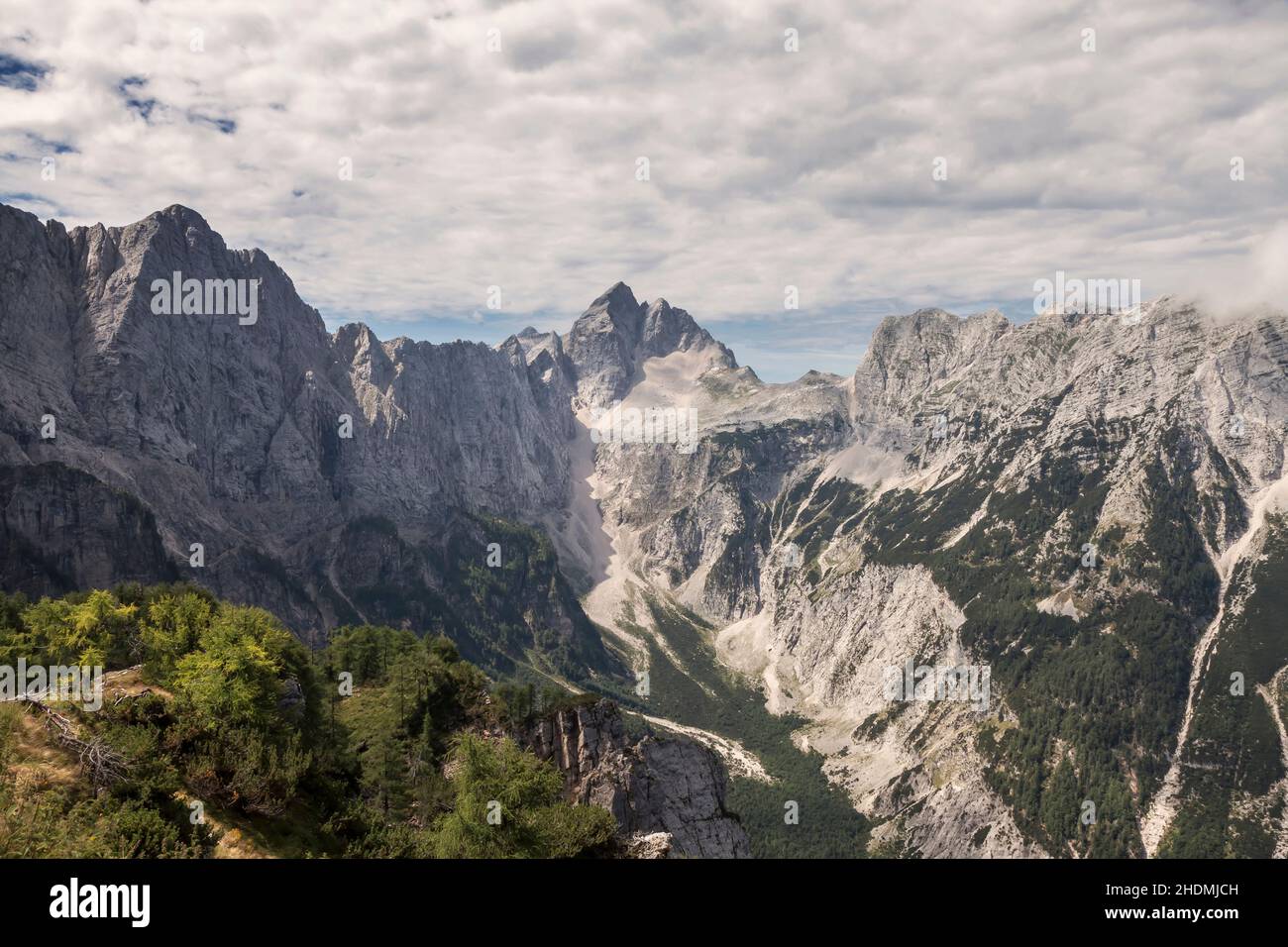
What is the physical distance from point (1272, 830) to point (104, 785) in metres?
274

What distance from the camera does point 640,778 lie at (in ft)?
291

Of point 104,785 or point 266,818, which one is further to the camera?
point 266,818

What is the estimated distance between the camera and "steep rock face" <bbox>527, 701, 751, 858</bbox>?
84.0 meters

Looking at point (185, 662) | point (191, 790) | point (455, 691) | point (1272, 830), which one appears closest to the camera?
point (191, 790)

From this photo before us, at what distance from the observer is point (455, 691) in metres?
86.4

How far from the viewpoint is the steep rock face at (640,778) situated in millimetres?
84000
